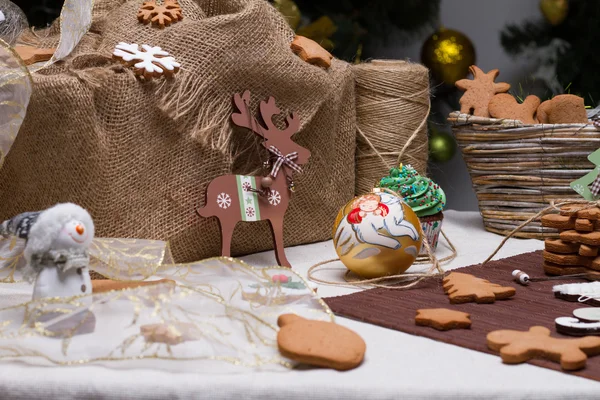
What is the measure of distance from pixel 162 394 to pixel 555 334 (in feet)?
1.70

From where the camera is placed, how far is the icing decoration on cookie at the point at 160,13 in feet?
4.46

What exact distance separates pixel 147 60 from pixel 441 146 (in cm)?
106

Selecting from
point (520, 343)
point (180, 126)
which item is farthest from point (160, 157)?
point (520, 343)

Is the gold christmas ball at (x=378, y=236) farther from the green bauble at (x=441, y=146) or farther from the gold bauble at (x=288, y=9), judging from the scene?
the green bauble at (x=441, y=146)

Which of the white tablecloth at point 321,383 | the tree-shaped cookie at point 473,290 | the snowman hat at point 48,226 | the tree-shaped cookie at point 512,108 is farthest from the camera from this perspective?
the tree-shaped cookie at point 512,108

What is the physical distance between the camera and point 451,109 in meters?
2.19

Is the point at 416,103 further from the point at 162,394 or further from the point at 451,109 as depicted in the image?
the point at 162,394

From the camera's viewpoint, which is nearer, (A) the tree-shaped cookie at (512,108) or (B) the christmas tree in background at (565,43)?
(A) the tree-shaped cookie at (512,108)

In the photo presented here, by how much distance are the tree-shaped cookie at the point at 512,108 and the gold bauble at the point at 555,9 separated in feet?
1.49

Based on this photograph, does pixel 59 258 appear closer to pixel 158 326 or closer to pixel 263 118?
pixel 158 326

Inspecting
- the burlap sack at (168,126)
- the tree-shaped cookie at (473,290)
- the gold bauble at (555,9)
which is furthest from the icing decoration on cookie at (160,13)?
the gold bauble at (555,9)

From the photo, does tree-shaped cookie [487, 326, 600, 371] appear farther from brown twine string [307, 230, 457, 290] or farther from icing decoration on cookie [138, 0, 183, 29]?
icing decoration on cookie [138, 0, 183, 29]

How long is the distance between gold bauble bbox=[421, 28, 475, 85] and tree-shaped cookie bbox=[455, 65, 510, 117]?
0.22 metres

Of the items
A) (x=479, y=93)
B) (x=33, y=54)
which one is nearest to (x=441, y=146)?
(x=479, y=93)
